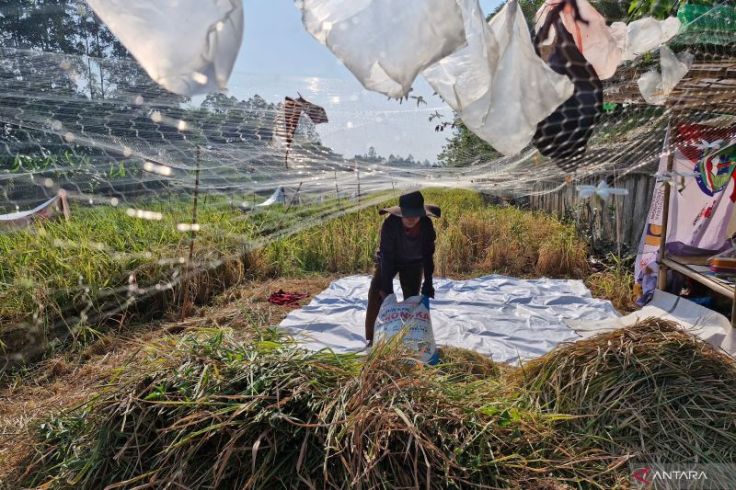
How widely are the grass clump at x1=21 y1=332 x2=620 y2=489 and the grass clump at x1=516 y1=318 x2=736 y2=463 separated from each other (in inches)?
6.0

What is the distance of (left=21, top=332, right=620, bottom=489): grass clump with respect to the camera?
1054 millimetres

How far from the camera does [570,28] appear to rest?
3.94 feet

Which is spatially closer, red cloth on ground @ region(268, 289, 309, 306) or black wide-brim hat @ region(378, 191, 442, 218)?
black wide-brim hat @ region(378, 191, 442, 218)

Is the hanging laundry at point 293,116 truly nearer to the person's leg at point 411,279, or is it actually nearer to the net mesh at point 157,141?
the net mesh at point 157,141

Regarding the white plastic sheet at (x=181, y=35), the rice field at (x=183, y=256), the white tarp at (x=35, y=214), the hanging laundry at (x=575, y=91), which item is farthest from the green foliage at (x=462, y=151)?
the white tarp at (x=35, y=214)

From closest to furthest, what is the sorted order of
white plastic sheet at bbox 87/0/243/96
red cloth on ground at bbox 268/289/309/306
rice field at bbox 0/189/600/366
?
white plastic sheet at bbox 87/0/243/96 → rice field at bbox 0/189/600/366 → red cloth on ground at bbox 268/289/309/306

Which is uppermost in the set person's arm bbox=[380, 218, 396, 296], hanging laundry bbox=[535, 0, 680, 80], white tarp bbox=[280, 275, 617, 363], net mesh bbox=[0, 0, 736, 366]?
hanging laundry bbox=[535, 0, 680, 80]

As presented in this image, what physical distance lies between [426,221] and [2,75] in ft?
6.77

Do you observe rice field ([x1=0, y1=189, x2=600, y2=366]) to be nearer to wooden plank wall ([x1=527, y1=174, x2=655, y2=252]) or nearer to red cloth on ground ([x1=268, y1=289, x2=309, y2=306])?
wooden plank wall ([x1=527, y1=174, x2=655, y2=252])

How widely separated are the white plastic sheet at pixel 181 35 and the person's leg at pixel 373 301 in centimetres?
198

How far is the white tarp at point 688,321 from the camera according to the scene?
1990 mm

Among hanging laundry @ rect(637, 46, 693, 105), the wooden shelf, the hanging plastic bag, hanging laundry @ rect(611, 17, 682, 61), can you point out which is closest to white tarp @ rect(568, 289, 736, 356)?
the wooden shelf

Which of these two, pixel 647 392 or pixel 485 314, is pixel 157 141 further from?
pixel 485 314

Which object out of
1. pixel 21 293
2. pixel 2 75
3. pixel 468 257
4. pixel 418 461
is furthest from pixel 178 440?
pixel 468 257
